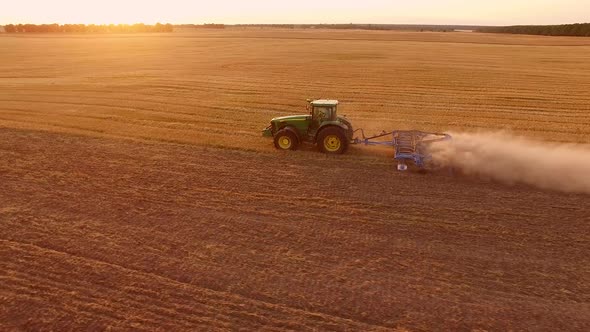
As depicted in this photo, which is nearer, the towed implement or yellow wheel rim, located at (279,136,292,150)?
the towed implement

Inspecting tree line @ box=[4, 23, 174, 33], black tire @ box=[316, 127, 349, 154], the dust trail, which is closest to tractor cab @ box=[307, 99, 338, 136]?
black tire @ box=[316, 127, 349, 154]

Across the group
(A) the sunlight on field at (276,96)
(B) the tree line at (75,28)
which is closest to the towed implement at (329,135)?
(A) the sunlight on field at (276,96)

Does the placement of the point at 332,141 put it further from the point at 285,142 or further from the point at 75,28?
the point at 75,28

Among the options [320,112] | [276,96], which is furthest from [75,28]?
[320,112]

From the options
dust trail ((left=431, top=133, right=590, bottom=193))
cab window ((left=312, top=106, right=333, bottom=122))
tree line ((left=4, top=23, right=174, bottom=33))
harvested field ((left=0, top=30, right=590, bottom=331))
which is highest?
tree line ((left=4, top=23, right=174, bottom=33))

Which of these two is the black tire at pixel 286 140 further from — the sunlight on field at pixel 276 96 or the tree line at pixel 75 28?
the tree line at pixel 75 28

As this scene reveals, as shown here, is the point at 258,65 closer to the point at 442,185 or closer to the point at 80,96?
the point at 80,96

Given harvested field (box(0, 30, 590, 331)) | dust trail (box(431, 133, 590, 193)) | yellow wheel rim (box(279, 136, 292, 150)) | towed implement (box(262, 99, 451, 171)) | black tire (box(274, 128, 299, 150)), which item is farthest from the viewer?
yellow wheel rim (box(279, 136, 292, 150))

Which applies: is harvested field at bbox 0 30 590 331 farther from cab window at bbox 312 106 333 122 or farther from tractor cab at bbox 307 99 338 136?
cab window at bbox 312 106 333 122
